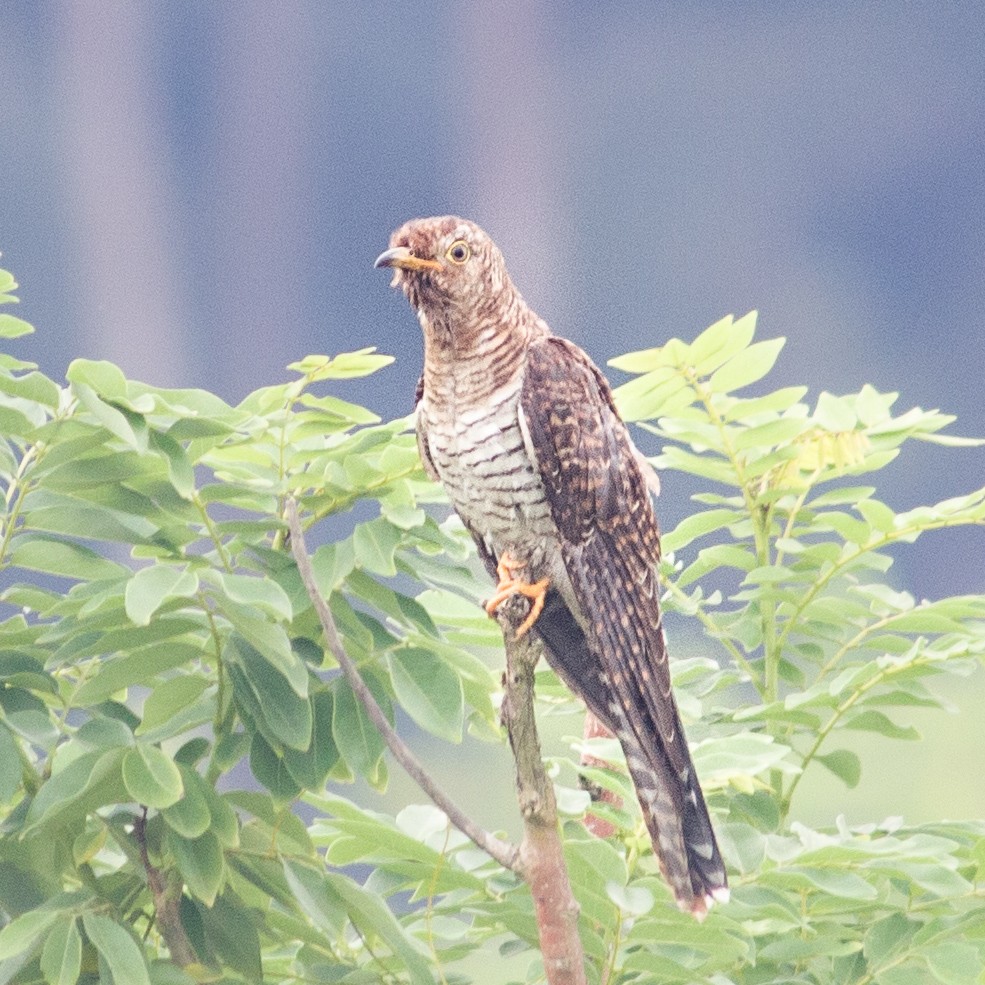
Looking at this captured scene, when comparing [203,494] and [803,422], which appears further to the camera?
[803,422]

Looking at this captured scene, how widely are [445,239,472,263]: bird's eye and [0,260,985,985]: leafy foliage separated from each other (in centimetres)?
15

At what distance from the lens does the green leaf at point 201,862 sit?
→ 831 millimetres

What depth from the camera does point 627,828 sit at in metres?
0.98

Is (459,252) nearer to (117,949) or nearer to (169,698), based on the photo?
(169,698)

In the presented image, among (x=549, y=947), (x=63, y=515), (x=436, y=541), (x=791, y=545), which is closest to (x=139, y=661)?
(x=63, y=515)

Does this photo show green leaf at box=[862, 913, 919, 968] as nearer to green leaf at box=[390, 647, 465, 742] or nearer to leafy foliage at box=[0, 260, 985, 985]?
leafy foliage at box=[0, 260, 985, 985]

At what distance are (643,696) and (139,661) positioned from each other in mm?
352

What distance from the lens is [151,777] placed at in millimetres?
785

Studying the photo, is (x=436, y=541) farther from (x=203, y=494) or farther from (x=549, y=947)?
(x=549, y=947)

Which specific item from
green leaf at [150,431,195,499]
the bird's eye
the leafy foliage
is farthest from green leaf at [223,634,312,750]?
the bird's eye

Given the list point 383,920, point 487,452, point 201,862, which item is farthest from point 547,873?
point 487,452

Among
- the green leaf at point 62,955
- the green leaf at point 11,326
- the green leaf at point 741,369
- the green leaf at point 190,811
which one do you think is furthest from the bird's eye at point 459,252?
the green leaf at point 62,955

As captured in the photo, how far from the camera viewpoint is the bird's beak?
3.27 ft

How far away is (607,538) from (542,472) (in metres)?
0.07
